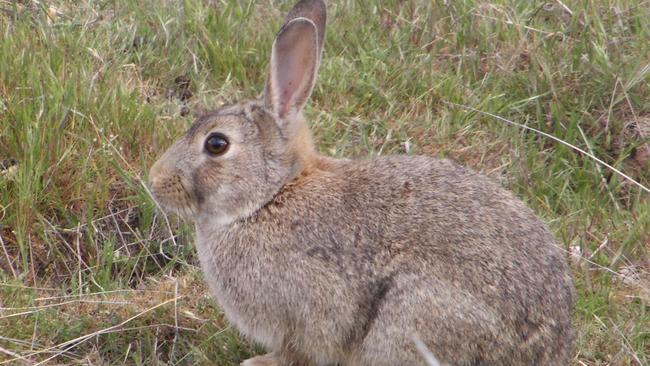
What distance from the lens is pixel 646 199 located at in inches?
235

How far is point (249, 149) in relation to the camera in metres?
4.84

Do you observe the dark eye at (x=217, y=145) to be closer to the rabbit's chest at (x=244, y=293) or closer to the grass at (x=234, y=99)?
the rabbit's chest at (x=244, y=293)

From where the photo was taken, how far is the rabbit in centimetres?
444

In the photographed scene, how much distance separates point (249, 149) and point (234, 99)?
58.9 inches

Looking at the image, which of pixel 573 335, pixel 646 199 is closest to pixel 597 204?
pixel 646 199

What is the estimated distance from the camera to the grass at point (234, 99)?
5.12 meters

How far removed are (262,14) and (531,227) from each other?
9.27 feet

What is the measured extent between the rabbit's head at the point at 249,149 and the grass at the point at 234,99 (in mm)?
577

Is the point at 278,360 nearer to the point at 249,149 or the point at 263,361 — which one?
the point at 263,361

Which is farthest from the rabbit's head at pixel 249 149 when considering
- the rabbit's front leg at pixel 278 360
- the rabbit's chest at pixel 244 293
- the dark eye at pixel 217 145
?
the rabbit's front leg at pixel 278 360

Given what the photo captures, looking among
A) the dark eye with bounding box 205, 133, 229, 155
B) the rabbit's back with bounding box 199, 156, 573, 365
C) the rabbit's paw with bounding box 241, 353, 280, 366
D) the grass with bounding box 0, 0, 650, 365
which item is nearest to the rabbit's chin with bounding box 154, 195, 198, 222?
the rabbit's back with bounding box 199, 156, 573, 365

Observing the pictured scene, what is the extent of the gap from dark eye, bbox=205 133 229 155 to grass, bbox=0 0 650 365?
2.38 feet

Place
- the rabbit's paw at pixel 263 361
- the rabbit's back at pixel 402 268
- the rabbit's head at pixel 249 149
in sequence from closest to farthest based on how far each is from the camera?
the rabbit's back at pixel 402 268 → the rabbit's head at pixel 249 149 → the rabbit's paw at pixel 263 361

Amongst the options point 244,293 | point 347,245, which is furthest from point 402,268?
point 244,293
